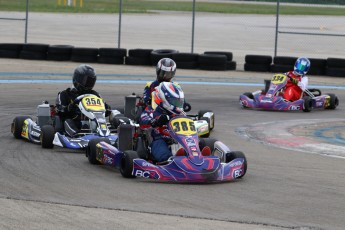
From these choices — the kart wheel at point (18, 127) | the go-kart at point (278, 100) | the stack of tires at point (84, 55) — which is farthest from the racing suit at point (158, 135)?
the stack of tires at point (84, 55)

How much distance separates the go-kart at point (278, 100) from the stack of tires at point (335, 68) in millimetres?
6155

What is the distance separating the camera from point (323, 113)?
60.4 feet

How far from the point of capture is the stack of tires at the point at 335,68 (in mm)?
24922

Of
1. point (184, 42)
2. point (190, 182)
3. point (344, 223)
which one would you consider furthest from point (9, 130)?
point (184, 42)

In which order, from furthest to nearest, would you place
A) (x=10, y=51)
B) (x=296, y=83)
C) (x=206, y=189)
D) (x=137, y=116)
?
(x=10, y=51) → (x=296, y=83) → (x=137, y=116) → (x=206, y=189)

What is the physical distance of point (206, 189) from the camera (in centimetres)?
1014

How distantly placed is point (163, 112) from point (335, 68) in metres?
14.3

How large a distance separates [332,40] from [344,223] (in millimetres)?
29054

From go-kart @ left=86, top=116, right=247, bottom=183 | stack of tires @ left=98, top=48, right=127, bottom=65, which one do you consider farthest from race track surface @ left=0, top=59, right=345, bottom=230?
stack of tires @ left=98, top=48, right=127, bottom=65

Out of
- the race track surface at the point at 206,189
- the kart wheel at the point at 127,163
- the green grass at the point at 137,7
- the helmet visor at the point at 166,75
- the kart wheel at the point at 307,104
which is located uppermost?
the green grass at the point at 137,7

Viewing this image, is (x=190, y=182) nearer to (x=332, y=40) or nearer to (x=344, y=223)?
(x=344, y=223)

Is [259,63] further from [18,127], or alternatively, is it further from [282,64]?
[18,127]

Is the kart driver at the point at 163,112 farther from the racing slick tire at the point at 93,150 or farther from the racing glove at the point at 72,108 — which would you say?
the racing glove at the point at 72,108

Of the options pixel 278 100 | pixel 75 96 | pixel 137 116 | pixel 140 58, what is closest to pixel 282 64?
pixel 140 58
